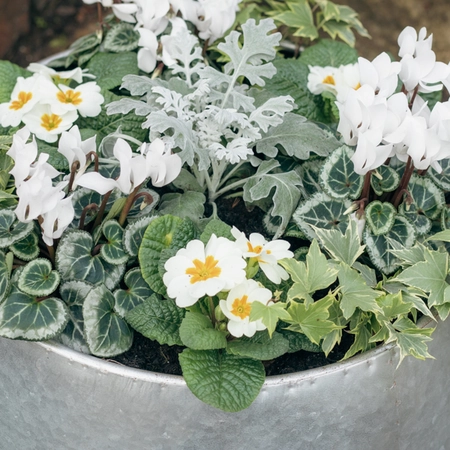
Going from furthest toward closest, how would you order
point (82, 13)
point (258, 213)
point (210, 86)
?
point (82, 13) < point (258, 213) < point (210, 86)

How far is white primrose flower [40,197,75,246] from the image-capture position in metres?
0.96

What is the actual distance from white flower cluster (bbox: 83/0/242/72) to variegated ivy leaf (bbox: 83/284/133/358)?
0.47 metres

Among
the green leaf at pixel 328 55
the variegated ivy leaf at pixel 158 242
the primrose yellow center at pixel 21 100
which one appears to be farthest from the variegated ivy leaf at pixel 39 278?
the green leaf at pixel 328 55

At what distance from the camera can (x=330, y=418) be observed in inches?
38.0

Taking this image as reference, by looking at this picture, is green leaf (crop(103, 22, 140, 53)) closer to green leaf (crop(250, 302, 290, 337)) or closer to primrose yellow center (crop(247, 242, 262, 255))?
primrose yellow center (crop(247, 242, 262, 255))

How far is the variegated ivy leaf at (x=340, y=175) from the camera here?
3.64 ft

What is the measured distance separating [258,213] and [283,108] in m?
0.23

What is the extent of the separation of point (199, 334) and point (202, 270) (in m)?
0.09

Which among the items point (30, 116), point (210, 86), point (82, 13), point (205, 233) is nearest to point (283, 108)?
point (210, 86)

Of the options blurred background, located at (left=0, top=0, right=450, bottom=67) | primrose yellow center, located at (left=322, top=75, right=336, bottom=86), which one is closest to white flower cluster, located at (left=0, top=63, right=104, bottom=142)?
primrose yellow center, located at (left=322, top=75, right=336, bottom=86)

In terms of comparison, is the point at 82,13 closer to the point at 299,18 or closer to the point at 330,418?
the point at 299,18

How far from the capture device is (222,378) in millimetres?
942

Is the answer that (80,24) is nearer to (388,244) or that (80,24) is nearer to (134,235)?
(134,235)

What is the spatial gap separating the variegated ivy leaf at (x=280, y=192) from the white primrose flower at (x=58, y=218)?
0.96ft
